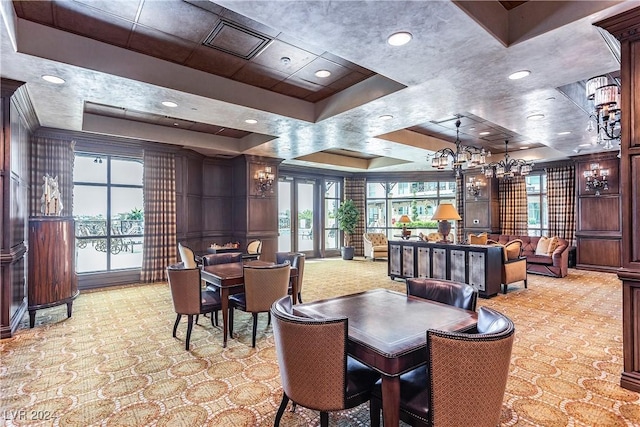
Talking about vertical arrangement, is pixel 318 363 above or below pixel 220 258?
below

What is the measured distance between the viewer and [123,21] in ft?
9.75

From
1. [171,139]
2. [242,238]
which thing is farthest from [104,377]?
[242,238]

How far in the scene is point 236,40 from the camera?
10.8ft

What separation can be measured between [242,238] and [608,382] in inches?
271

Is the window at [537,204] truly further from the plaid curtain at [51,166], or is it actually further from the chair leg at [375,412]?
the plaid curtain at [51,166]

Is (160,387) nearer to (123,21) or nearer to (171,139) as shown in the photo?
(123,21)

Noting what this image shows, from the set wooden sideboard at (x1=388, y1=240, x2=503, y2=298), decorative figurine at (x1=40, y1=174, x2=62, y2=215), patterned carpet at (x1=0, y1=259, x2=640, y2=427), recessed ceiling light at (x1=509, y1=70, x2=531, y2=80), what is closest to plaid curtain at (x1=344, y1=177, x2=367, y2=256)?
wooden sideboard at (x1=388, y1=240, x2=503, y2=298)

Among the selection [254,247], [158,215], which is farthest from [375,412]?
[158,215]

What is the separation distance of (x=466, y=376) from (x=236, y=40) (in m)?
3.38

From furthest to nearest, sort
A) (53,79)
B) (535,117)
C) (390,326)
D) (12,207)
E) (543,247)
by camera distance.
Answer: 1. (543,247)
2. (535,117)
3. (12,207)
4. (53,79)
5. (390,326)

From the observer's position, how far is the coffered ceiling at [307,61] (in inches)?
101

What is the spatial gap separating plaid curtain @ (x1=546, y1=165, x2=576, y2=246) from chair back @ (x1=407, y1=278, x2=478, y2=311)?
817 cm

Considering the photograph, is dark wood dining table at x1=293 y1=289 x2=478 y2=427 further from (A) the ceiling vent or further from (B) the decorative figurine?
(B) the decorative figurine

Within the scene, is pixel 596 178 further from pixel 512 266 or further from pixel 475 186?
pixel 512 266
